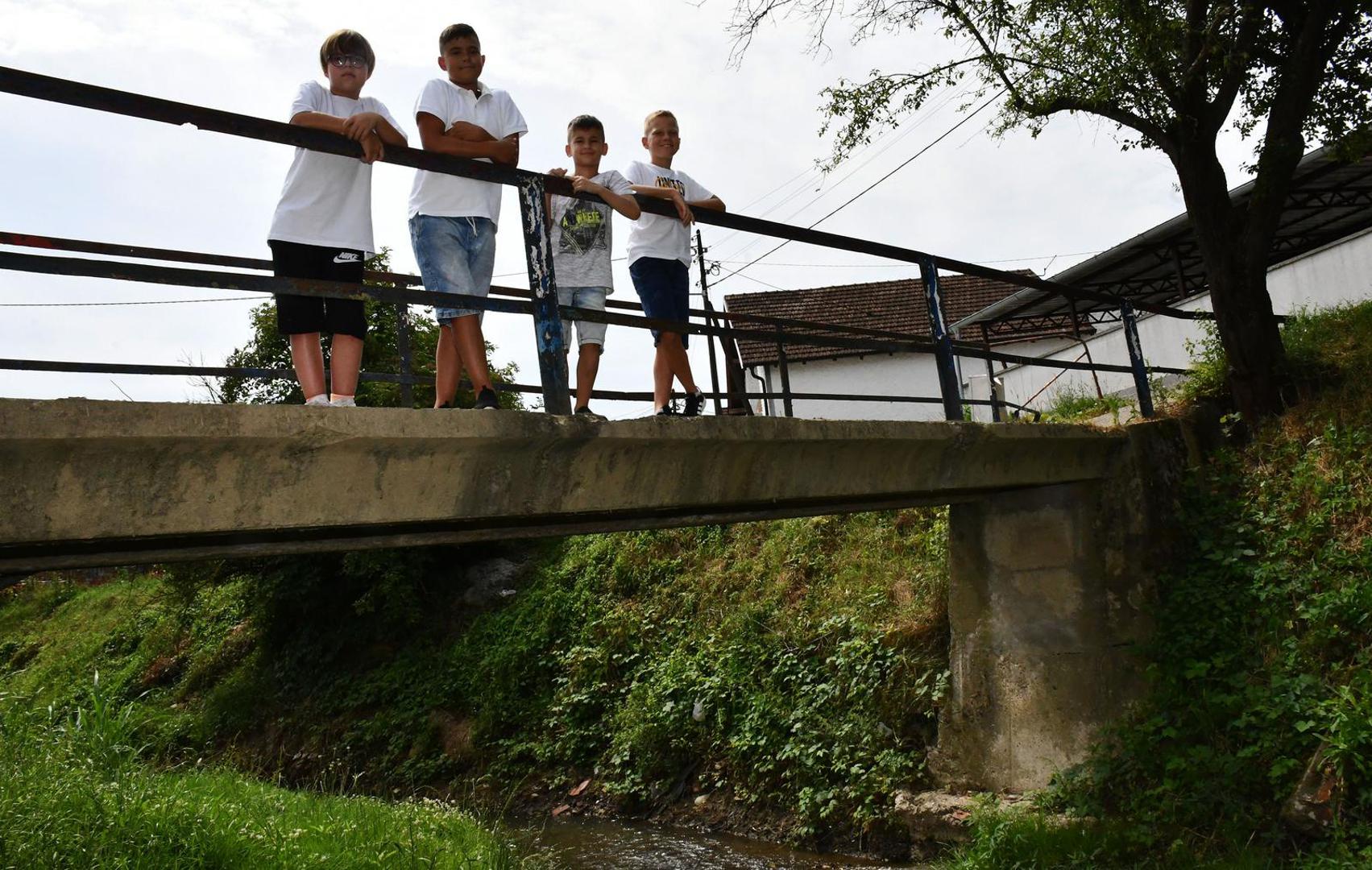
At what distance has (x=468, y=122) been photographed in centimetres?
462

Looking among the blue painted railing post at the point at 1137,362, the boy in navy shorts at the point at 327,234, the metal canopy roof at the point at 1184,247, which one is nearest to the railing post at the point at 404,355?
the boy in navy shorts at the point at 327,234

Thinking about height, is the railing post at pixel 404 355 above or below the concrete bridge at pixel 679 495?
above

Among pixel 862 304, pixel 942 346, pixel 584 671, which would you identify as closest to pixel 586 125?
pixel 942 346

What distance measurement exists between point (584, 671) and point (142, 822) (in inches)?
262

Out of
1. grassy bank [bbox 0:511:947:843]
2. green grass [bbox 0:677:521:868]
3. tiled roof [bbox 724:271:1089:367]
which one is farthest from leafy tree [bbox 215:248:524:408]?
tiled roof [bbox 724:271:1089:367]

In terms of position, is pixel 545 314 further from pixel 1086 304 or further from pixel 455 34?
pixel 1086 304

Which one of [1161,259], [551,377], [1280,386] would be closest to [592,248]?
[551,377]

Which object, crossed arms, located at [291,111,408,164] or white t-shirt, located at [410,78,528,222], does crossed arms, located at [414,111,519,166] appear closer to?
white t-shirt, located at [410,78,528,222]

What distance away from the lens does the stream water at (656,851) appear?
8000 mm

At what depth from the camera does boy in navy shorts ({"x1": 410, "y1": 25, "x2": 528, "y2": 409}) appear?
14.8 ft

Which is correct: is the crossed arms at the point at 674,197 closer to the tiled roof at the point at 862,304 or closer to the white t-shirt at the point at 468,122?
the white t-shirt at the point at 468,122

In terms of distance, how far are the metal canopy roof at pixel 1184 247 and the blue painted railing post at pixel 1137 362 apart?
5689mm

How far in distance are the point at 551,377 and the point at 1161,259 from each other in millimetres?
15068

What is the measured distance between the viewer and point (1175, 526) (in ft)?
25.8
